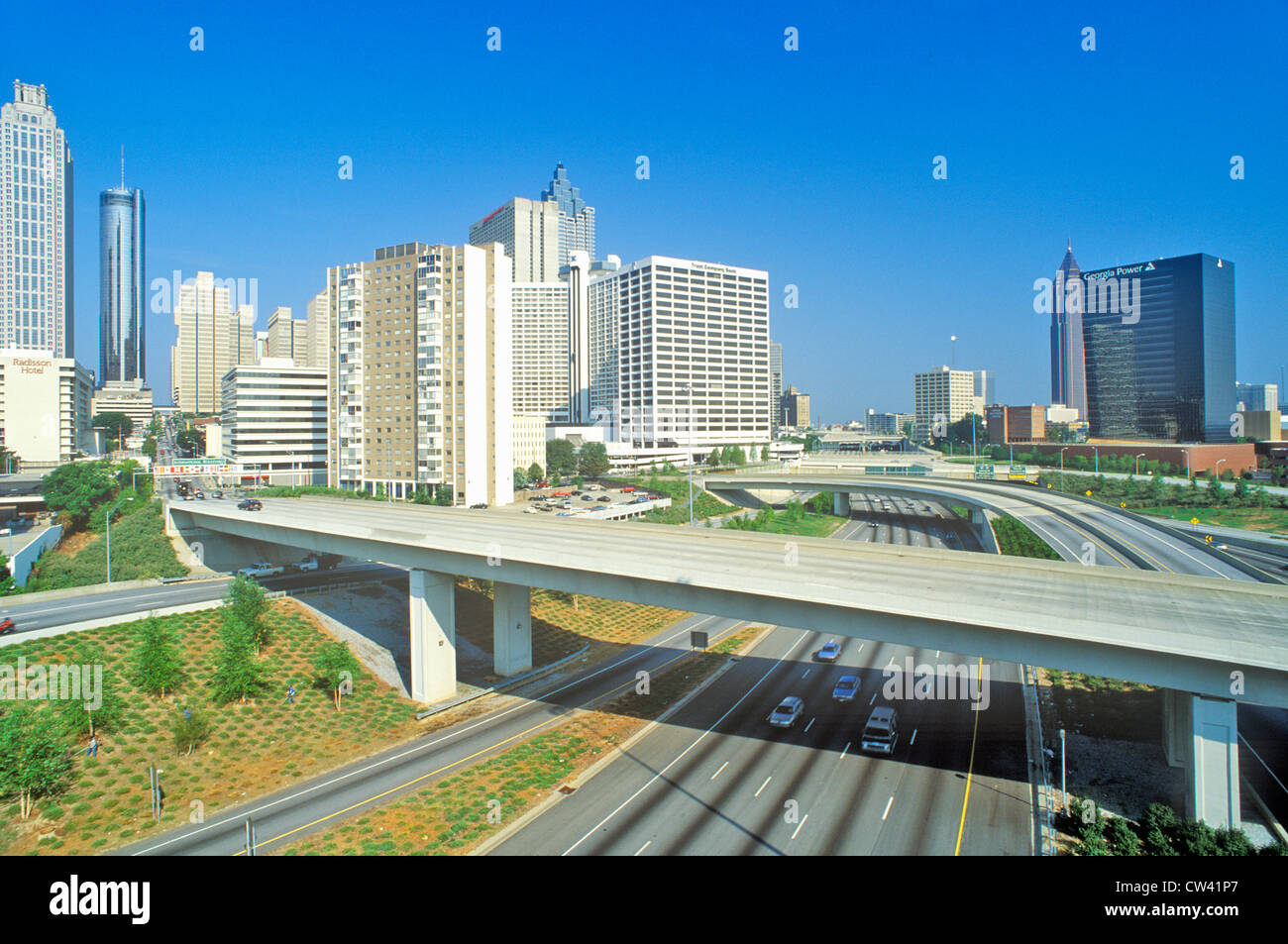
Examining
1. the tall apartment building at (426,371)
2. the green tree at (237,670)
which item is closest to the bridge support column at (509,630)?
the green tree at (237,670)

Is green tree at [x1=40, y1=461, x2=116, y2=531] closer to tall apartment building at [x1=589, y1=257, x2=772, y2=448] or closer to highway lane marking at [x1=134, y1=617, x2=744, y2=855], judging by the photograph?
highway lane marking at [x1=134, y1=617, x2=744, y2=855]

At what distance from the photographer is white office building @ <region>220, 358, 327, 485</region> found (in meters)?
88.0

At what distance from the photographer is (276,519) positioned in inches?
1489

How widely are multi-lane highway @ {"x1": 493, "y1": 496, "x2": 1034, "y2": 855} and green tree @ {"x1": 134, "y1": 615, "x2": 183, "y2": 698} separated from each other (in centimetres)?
1793

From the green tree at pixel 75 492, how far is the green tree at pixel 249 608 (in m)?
36.7

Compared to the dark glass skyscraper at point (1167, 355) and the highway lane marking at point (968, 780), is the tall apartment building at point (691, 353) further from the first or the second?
the highway lane marking at point (968, 780)

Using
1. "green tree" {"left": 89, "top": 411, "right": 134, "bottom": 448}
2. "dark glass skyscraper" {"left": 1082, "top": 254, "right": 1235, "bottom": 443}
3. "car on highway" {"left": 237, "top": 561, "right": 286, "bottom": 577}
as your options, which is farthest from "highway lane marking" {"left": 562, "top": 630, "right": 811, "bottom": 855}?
"green tree" {"left": 89, "top": 411, "right": 134, "bottom": 448}

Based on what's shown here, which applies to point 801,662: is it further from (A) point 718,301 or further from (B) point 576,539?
(A) point 718,301

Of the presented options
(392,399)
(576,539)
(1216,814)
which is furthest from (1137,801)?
(392,399)

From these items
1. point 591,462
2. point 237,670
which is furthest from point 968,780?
point 591,462

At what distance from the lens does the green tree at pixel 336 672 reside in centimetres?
3044

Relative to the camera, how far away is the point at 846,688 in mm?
29203

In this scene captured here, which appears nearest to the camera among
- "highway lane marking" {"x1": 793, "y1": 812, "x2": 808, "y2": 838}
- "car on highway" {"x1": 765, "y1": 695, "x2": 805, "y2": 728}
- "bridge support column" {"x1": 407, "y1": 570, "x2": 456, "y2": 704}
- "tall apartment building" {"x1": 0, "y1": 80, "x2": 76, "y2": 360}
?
"highway lane marking" {"x1": 793, "y1": 812, "x2": 808, "y2": 838}

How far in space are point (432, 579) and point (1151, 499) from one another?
76.5 m
